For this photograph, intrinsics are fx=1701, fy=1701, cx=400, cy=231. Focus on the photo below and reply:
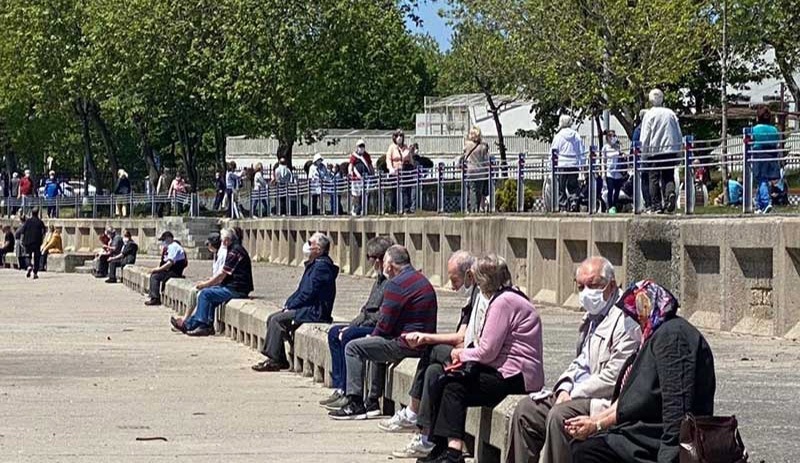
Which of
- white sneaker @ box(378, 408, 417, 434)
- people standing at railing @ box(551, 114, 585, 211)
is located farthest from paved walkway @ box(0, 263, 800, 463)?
people standing at railing @ box(551, 114, 585, 211)

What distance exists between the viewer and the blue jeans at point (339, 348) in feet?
50.4

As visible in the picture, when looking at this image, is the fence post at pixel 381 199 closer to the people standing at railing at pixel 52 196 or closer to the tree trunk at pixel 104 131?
the people standing at railing at pixel 52 196

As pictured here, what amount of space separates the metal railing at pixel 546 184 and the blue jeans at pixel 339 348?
5800 millimetres

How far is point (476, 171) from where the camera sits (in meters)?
29.4

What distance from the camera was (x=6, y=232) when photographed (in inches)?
2388

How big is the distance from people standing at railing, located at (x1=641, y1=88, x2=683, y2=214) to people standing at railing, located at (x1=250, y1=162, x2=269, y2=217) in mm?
27276

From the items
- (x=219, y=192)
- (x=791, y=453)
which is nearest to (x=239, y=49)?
(x=219, y=192)

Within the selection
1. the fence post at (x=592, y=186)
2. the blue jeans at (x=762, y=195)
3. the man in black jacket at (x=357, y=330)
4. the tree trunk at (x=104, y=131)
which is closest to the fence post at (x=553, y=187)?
the fence post at (x=592, y=186)

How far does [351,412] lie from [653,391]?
655 cm

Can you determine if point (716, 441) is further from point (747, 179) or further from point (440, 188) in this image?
point (440, 188)

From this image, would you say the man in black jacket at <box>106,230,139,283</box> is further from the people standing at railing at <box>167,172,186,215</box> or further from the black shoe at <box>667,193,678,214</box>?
the black shoe at <box>667,193,678,214</box>

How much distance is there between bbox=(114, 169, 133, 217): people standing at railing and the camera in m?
63.5

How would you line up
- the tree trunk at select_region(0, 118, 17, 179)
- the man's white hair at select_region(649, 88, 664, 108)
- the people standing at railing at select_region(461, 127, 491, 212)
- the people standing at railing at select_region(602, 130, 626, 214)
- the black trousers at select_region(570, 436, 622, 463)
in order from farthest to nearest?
the tree trunk at select_region(0, 118, 17, 179)
the people standing at railing at select_region(461, 127, 491, 212)
the people standing at railing at select_region(602, 130, 626, 214)
the man's white hair at select_region(649, 88, 664, 108)
the black trousers at select_region(570, 436, 622, 463)

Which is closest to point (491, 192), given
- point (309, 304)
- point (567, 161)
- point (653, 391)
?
point (567, 161)
